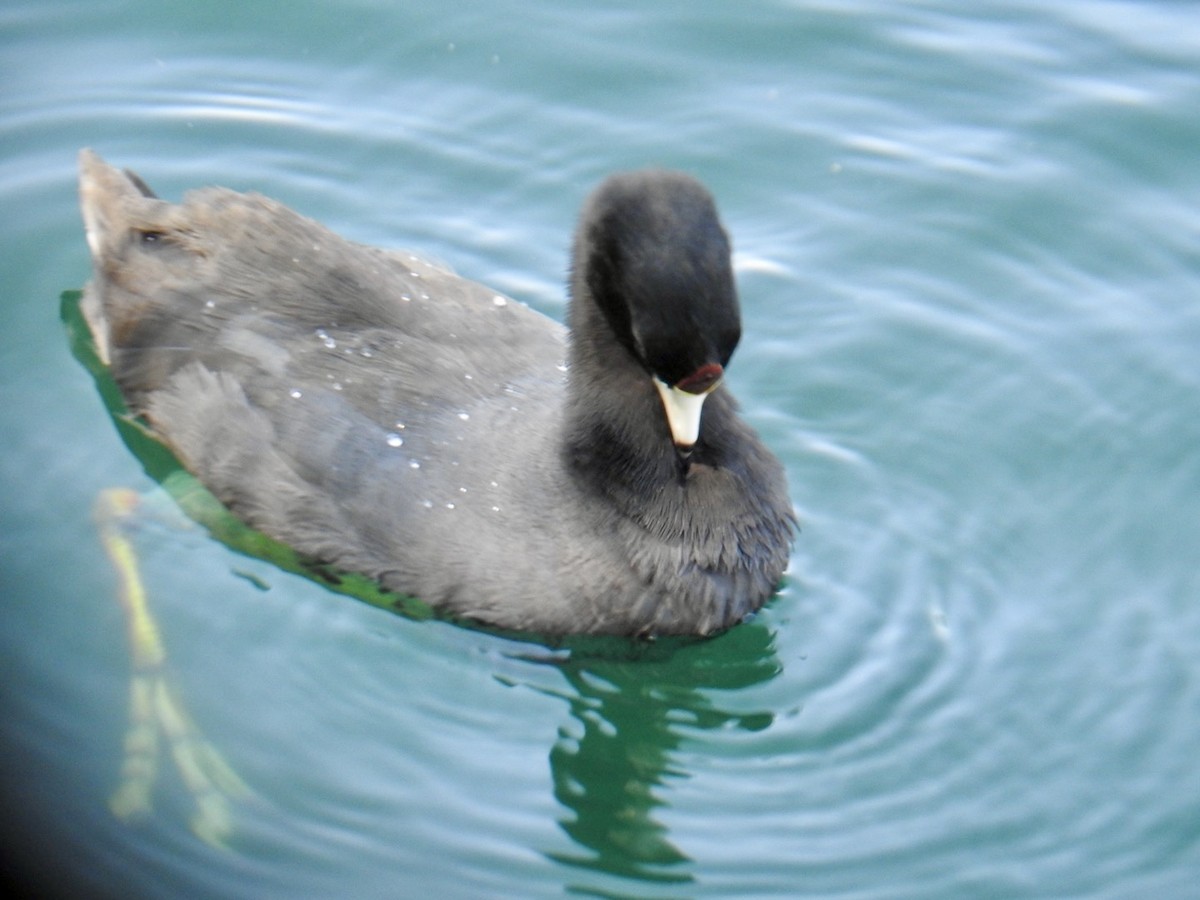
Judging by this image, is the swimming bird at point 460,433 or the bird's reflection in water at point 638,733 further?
the swimming bird at point 460,433

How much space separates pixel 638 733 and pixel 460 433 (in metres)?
1.18

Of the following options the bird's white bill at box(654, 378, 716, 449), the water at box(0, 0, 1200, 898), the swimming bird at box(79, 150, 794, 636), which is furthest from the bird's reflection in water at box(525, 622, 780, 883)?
the bird's white bill at box(654, 378, 716, 449)

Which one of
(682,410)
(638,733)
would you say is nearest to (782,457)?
(682,410)

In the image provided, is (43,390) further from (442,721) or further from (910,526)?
(910,526)

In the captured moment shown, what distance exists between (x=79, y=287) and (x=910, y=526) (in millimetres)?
3678

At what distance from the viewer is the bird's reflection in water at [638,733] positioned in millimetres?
4871

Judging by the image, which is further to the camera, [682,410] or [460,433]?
[460,433]

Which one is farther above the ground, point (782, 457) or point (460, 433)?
point (460, 433)

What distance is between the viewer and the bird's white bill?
5102 mm

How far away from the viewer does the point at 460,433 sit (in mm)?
5613

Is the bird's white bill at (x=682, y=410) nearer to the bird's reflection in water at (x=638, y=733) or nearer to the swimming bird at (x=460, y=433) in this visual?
the swimming bird at (x=460, y=433)

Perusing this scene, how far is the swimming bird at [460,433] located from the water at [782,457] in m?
0.24

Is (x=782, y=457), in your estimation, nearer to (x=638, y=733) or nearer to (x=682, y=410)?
(x=682, y=410)

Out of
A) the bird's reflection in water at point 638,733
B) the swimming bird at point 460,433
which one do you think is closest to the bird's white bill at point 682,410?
the swimming bird at point 460,433
